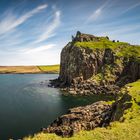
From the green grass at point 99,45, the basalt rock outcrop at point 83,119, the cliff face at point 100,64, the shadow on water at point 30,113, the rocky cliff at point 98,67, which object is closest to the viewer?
the basalt rock outcrop at point 83,119

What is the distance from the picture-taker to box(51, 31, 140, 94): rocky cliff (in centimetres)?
16312

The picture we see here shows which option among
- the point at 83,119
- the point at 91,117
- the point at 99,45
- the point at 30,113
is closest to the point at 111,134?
the point at 83,119

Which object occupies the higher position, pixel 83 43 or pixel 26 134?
pixel 83 43

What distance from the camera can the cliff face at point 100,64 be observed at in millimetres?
165250

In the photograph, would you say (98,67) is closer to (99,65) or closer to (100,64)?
(99,65)

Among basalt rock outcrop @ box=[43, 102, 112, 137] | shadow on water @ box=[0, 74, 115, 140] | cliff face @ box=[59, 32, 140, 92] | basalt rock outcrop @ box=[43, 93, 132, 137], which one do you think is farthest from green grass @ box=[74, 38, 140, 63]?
basalt rock outcrop @ box=[43, 102, 112, 137]

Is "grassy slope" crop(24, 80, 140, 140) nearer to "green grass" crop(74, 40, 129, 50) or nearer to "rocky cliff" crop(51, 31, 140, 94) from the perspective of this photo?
"rocky cliff" crop(51, 31, 140, 94)

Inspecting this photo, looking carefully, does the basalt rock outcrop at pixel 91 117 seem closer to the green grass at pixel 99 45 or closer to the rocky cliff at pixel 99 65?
the rocky cliff at pixel 99 65

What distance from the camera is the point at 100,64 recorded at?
587ft

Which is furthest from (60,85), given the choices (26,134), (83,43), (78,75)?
(26,134)

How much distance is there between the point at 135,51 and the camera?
186 m

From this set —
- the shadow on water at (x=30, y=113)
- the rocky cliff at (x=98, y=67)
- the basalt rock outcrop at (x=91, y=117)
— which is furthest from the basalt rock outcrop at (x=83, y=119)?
the rocky cliff at (x=98, y=67)

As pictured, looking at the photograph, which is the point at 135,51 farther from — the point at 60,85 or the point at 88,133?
the point at 88,133

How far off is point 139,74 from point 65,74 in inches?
2280
